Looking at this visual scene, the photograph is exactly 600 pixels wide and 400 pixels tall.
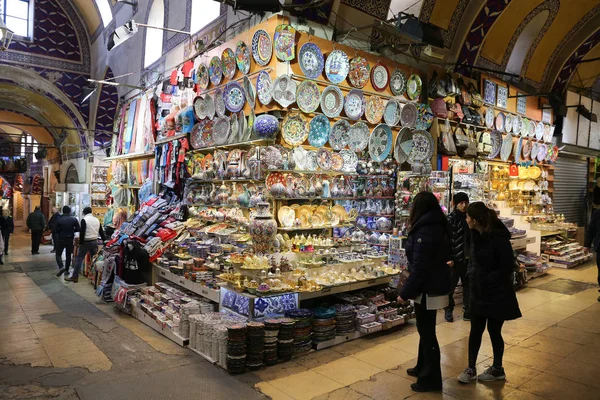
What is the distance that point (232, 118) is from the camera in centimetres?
557

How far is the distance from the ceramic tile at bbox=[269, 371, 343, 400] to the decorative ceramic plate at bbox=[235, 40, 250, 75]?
368cm

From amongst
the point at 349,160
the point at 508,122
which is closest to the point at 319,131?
the point at 349,160

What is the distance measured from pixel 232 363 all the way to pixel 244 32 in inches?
159

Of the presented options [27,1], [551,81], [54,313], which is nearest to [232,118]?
[54,313]

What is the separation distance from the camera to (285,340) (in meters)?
3.74

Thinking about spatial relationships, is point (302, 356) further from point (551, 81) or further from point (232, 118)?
point (551, 81)

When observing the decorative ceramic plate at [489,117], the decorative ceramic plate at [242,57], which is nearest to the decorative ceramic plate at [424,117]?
the decorative ceramic plate at [489,117]

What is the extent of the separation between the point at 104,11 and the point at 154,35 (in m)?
4.07

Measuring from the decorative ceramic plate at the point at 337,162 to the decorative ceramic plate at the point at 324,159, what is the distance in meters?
0.05

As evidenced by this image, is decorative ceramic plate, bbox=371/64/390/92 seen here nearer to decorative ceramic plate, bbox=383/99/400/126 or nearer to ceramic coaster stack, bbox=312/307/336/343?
decorative ceramic plate, bbox=383/99/400/126

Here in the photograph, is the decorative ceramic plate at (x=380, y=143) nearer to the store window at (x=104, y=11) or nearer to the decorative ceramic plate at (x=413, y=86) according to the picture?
the decorative ceramic plate at (x=413, y=86)

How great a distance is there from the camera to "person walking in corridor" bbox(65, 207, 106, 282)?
23.6ft

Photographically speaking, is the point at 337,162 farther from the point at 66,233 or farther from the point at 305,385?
the point at 66,233

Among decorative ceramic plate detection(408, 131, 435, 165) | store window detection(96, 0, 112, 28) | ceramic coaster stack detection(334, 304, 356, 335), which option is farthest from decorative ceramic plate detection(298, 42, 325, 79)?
store window detection(96, 0, 112, 28)
